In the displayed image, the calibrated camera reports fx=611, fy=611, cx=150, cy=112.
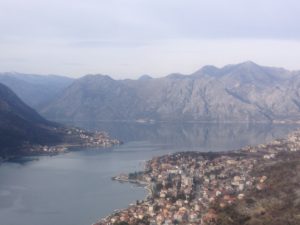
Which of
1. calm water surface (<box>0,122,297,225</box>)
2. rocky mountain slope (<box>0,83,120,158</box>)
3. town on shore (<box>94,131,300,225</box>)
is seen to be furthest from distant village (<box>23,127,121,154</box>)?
town on shore (<box>94,131,300,225</box>)

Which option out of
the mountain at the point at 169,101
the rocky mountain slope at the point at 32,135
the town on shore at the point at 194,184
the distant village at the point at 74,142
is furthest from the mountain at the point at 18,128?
the mountain at the point at 169,101

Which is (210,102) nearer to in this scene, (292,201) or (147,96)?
(147,96)

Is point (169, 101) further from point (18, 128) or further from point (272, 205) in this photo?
point (272, 205)

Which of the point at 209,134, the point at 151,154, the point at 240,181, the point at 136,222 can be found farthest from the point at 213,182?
the point at 209,134

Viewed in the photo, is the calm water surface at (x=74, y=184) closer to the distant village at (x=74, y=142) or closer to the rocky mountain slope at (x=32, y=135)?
the distant village at (x=74, y=142)

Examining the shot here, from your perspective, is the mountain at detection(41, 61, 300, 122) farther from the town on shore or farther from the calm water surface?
the town on shore
